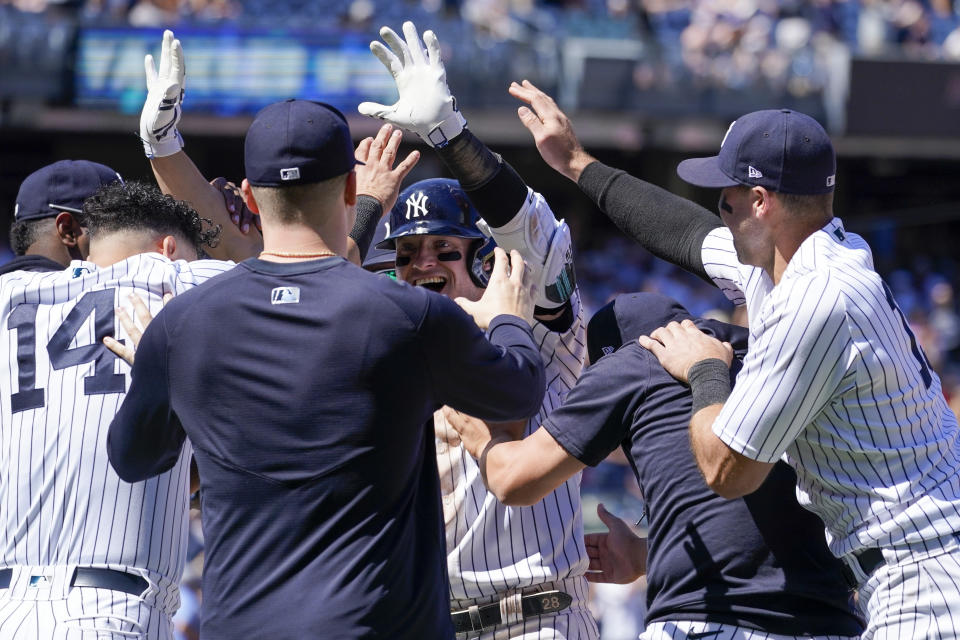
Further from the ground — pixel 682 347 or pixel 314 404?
pixel 682 347

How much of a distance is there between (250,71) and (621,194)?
1376 centimetres

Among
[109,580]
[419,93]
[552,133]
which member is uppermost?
[552,133]

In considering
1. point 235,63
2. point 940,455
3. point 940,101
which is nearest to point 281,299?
point 940,455

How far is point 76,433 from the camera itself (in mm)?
3344

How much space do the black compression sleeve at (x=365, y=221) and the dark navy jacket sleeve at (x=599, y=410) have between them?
3.11ft

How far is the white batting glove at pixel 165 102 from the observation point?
13.0ft

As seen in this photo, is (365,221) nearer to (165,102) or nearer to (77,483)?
(165,102)

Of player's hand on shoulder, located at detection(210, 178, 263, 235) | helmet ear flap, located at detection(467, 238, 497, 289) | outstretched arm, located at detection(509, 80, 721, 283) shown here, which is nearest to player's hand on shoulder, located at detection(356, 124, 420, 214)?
helmet ear flap, located at detection(467, 238, 497, 289)

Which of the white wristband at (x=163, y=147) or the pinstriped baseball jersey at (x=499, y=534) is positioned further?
the white wristband at (x=163, y=147)

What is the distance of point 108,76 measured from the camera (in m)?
16.7

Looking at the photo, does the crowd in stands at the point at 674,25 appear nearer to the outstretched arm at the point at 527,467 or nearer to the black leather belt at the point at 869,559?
the outstretched arm at the point at 527,467

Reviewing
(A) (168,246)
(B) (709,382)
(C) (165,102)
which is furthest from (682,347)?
(C) (165,102)

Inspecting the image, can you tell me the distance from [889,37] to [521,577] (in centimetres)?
1722

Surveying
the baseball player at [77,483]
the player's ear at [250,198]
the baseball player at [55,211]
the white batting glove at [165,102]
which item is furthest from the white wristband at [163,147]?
the player's ear at [250,198]
